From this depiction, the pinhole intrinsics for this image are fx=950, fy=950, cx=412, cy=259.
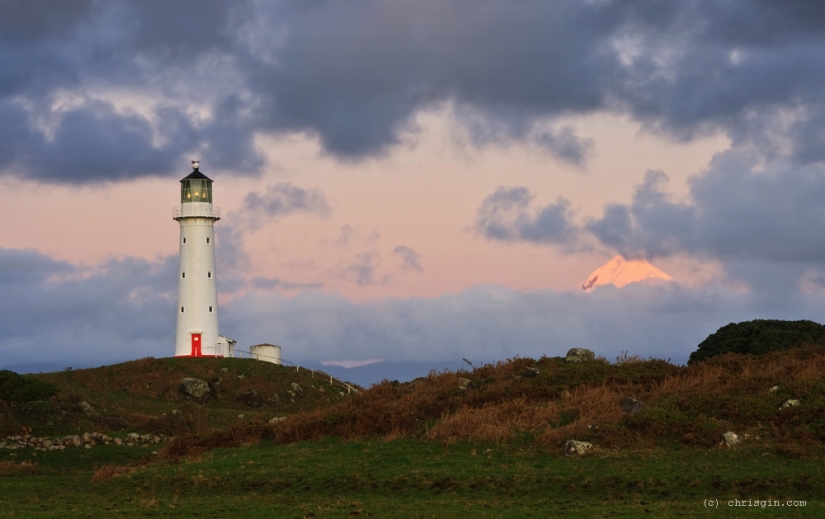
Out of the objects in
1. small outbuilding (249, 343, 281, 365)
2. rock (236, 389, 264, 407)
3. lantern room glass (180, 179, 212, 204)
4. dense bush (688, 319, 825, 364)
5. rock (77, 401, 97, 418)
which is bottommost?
rock (77, 401, 97, 418)

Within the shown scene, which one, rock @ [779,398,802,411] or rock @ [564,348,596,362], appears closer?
rock @ [779,398,802,411]

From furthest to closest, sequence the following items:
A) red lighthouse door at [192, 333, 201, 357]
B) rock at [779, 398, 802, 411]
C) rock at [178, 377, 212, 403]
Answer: red lighthouse door at [192, 333, 201, 357], rock at [178, 377, 212, 403], rock at [779, 398, 802, 411]

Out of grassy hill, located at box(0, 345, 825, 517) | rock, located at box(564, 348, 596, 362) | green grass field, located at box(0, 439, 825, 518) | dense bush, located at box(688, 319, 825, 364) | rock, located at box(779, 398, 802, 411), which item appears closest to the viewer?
green grass field, located at box(0, 439, 825, 518)

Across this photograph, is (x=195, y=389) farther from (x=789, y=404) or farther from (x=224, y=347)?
(x=789, y=404)

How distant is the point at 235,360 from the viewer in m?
83.3

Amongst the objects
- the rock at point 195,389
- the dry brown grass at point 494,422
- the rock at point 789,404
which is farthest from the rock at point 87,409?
the rock at point 789,404

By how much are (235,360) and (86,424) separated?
30914 mm

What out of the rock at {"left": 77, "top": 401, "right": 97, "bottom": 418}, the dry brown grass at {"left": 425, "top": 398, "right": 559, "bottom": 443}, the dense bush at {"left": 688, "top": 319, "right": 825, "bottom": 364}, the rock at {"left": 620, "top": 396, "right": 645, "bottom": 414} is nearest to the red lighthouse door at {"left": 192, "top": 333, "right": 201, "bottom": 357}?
the rock at {"left": 77, "top": 401, "right": 97, "bottom": 418}

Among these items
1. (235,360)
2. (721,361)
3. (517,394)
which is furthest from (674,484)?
(235,360)

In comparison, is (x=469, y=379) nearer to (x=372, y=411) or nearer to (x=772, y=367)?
(x=372, y=411)

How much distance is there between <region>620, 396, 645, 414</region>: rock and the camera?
35500 mm

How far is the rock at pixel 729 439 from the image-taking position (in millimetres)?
31531

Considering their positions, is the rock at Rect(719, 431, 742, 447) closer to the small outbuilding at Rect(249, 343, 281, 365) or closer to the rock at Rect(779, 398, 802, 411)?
the rock at Rect(779, 398, 802, 411)

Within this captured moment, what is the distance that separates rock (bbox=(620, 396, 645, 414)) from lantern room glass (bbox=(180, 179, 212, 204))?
63.8m
